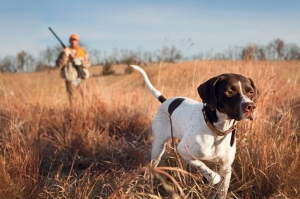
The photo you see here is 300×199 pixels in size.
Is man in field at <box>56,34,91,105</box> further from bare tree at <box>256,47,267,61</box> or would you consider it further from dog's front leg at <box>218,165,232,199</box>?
dog's front leg at <box>218,165,232,199</box>

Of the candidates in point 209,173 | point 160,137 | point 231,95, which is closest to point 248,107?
point 231,95

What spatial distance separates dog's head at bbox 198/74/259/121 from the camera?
229cm

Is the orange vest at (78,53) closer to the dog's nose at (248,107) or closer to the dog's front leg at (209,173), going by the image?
the dog's front leg at (209,173)

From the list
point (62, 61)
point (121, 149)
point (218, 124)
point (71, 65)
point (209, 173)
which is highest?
point (62, 61)

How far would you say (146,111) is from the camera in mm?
5176

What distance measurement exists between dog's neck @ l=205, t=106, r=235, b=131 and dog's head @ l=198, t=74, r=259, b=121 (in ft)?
0.16

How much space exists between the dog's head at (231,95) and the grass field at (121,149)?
58 cm

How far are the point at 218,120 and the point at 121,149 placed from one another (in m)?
1.77

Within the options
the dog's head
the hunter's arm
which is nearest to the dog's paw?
the dog's head

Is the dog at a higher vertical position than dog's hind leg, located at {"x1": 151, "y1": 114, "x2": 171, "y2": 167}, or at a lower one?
higher

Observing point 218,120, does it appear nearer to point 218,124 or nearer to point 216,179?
point 218,124

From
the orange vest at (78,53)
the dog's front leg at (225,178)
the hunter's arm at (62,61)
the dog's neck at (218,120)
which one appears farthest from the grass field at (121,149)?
the orange vest at (78,53)

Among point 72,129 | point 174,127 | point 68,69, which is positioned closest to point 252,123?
point 174,127

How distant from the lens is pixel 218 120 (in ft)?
8.31
